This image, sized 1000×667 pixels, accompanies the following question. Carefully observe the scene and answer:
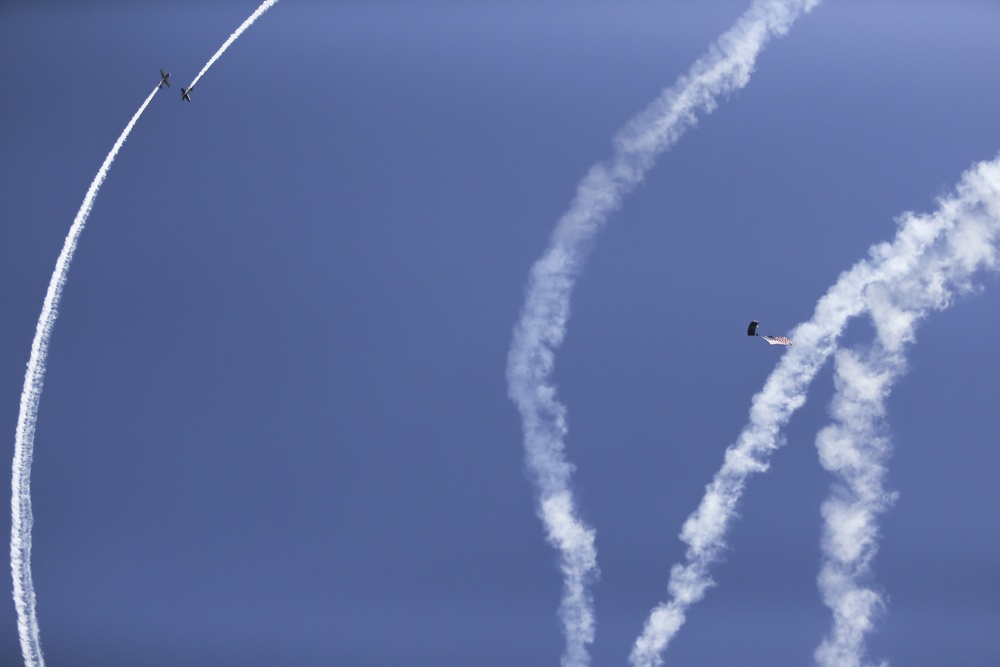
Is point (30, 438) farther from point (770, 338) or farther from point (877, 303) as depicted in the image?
point (877, 303)

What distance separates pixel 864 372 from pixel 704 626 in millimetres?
5582

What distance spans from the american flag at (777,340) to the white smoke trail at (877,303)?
0.36 m

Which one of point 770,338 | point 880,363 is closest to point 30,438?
point 770,338

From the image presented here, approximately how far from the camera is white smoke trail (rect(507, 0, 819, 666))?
13.5m

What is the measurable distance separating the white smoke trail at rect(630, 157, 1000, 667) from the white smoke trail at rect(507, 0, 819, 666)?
103 inches

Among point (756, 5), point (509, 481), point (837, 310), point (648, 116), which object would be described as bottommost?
point (509, 481)

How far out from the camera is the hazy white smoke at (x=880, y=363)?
13.1 m

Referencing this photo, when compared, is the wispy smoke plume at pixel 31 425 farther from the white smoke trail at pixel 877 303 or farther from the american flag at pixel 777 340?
the white smoke trail at pixel 877 303

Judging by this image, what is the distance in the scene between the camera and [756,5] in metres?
13.5

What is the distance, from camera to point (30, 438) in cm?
1362

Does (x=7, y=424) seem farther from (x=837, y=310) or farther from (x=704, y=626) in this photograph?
(x=837, y=310)

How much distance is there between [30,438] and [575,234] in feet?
36.7

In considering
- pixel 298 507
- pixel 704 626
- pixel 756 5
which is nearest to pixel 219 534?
pixel 298 507

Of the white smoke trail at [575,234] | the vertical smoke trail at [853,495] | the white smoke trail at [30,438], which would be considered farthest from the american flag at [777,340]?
the white smoke trail at [30,438]
